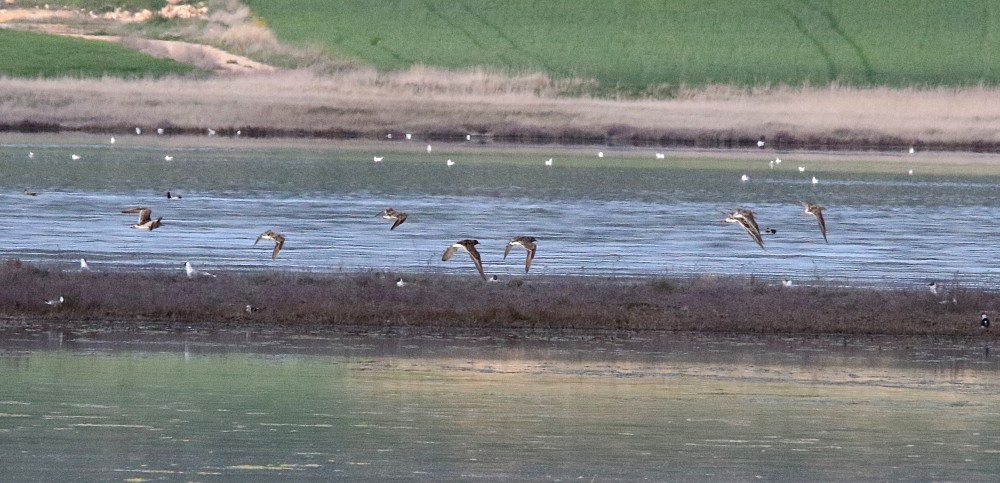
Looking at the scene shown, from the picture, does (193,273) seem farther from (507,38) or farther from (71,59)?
(507,38)

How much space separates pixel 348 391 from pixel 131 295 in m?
4.99

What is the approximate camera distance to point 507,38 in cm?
8856

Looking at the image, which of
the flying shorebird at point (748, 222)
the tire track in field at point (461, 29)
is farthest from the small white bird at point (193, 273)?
the tire track in field at point (461, 29)

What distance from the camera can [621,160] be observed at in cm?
5841

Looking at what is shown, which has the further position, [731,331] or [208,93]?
[208,93]

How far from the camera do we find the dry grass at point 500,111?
68625 mm

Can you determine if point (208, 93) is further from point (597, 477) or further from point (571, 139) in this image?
point (597, 477)

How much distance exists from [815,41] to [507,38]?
48.7 ft

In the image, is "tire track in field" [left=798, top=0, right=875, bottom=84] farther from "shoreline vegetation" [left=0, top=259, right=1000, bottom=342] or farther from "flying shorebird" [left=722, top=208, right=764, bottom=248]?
"flying shorebird" [left=722, top=208, right=764, bottom=248]

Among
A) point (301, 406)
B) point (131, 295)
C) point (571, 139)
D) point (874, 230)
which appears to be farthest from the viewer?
point (571, 139)

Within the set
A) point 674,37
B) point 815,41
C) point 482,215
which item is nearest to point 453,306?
point 482,215

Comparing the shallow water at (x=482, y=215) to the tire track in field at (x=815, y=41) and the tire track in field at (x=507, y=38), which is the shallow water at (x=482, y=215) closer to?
the tire track in field at (x=507, y=38)

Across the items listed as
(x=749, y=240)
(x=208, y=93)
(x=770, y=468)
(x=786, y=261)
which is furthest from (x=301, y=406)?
(x=208, y=93)

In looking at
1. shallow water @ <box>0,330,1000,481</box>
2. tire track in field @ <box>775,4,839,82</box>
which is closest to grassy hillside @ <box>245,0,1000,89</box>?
tire track in field @ <box>775,4,839,82</box>
